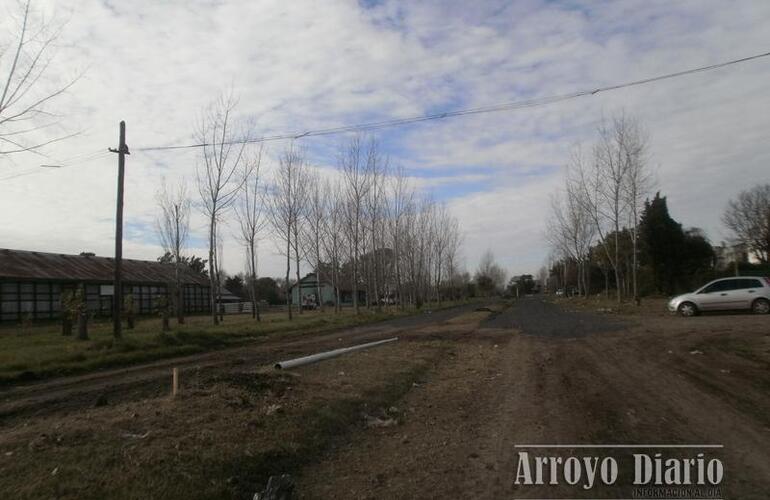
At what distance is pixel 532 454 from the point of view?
597 cm

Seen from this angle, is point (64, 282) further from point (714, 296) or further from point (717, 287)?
point (717, 287)

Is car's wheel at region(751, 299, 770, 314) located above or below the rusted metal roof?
below

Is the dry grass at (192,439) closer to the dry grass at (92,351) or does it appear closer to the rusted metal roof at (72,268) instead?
the dry grass at (92,351)

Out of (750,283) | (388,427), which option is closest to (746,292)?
(750,283)

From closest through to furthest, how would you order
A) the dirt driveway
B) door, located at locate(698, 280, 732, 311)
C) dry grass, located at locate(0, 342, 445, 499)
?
dry grass, located at locate(0, 342, 445, 499) < the dirt driveway < door, located at locate(698, 280, 732, 311)

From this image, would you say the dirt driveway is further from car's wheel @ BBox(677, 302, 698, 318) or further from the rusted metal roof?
the rusted metal roof

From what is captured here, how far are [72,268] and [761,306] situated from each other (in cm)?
4467

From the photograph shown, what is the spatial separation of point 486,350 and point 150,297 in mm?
42188

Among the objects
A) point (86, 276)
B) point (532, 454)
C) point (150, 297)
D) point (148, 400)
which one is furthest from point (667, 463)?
point (150, 297)

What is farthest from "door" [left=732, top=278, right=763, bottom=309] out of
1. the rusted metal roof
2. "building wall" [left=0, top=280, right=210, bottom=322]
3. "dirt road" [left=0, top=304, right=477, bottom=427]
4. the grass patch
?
the rusted metal roof

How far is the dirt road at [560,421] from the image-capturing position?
5234 mm

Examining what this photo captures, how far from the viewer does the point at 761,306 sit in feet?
69.9

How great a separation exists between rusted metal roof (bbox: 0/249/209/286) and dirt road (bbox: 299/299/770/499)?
118 feet

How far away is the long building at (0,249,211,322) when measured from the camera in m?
35.7
